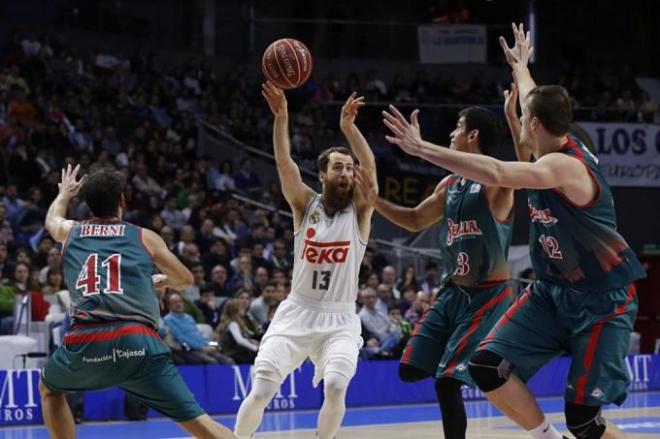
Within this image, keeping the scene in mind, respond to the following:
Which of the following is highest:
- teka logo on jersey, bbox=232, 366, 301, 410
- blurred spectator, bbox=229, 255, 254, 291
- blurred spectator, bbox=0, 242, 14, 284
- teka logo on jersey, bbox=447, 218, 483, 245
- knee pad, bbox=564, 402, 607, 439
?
teka logo on jersey, bbox=447, 218, 483, 245

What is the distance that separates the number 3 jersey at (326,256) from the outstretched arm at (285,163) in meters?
0.08

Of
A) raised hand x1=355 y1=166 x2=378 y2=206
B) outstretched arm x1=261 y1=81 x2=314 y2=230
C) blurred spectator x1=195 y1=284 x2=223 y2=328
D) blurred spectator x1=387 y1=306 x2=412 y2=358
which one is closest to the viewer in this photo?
raised hand x1=355 y1=166 x2=378 y2=206

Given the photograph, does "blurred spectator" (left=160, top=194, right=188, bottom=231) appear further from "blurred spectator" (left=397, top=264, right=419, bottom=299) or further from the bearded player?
the bearded player

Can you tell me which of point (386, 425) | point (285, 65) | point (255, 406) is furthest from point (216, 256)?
point (255, 406)

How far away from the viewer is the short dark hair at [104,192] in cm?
691

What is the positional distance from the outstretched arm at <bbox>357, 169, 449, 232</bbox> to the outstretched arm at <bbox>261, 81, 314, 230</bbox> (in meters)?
0.57

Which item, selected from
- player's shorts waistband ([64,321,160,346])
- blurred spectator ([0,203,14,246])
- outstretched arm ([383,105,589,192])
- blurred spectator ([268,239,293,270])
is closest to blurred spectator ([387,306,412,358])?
blurred spectator ([268,239,293,270])

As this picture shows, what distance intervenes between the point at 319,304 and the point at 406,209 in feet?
2.88

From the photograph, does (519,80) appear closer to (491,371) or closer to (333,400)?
(491,371)

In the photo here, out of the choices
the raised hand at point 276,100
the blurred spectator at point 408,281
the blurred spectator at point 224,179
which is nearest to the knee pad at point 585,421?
the raised hand at point 276,100

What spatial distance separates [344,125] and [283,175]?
549 millimetres

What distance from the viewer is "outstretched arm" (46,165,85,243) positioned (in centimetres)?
732

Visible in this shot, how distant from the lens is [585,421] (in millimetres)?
6324

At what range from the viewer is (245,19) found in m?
26.1
